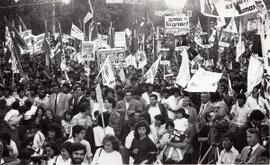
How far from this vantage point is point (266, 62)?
9.88 metres

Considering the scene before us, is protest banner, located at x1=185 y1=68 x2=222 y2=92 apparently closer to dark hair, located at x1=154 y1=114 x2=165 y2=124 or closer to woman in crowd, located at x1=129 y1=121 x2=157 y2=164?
dark hair, located at x1=154 y1=114 x2=165 y2=124

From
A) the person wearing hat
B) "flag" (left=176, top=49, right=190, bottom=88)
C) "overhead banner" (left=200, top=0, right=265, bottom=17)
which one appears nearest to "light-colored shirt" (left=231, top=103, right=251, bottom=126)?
the person wearing hat

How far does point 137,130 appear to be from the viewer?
30.3 ft

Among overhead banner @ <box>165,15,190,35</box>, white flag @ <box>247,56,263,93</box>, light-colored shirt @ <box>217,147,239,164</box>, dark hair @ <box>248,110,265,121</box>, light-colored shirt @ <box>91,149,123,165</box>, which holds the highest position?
overhead banner @ <box>165,15,190,35</box>

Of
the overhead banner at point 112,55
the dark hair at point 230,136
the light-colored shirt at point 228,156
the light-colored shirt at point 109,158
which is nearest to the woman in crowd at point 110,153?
the light-colored shirt at point 109,158

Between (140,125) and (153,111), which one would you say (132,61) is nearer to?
(153,111)

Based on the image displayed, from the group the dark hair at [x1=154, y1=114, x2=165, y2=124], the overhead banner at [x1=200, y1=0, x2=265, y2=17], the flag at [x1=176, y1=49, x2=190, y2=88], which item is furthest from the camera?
the flag at [x1=176, y1=49, x2=190, y2=88]

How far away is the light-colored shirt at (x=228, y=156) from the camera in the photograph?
8320mm

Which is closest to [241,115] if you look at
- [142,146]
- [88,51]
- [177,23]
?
[142,146]

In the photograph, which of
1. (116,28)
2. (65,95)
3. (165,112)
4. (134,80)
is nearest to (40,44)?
(134,80)

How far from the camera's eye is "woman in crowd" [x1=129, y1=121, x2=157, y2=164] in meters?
9.04

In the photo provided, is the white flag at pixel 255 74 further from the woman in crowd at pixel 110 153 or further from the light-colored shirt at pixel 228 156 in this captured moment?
the woman in crowd at pixel 110 153

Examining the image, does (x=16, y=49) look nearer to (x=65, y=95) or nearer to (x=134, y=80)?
(x=134, y=80)

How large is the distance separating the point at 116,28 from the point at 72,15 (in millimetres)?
10793
